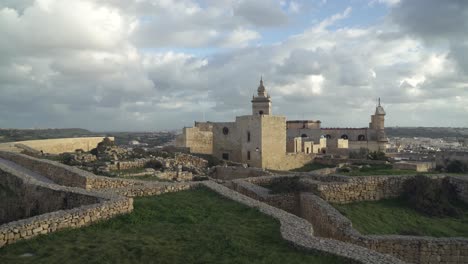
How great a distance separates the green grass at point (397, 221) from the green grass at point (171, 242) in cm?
368

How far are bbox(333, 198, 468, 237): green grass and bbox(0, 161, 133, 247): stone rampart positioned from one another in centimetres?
633

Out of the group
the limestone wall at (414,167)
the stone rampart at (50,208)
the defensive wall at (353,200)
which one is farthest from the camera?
the limestone wall at (414,167)

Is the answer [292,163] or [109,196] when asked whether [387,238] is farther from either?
[292,163]

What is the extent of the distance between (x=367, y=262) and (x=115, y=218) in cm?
519

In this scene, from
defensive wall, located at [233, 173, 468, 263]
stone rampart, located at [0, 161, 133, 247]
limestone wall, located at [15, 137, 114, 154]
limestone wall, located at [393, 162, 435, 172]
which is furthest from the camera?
limestone wall, located at [15, 137, 114, 154]

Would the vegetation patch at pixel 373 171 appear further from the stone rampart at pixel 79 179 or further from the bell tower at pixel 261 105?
the bell tower at pixel 261 105

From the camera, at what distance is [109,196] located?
9.41m

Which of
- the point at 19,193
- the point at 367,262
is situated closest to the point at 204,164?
the point at 19,193

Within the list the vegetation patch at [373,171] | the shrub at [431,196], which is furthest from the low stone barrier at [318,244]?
the vegetation patch at [373,171]

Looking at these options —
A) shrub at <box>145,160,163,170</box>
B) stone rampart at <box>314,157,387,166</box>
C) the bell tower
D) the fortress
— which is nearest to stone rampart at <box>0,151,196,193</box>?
shrub at <box>145,160,163,170</box>

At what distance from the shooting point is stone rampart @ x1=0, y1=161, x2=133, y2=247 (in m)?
6.82

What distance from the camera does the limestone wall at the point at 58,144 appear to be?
29.7 m

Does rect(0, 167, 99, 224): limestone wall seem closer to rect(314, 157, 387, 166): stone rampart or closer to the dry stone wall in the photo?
the dry stone wall

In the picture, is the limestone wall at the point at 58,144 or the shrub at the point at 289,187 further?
the limestone wall at the point at 58,144
